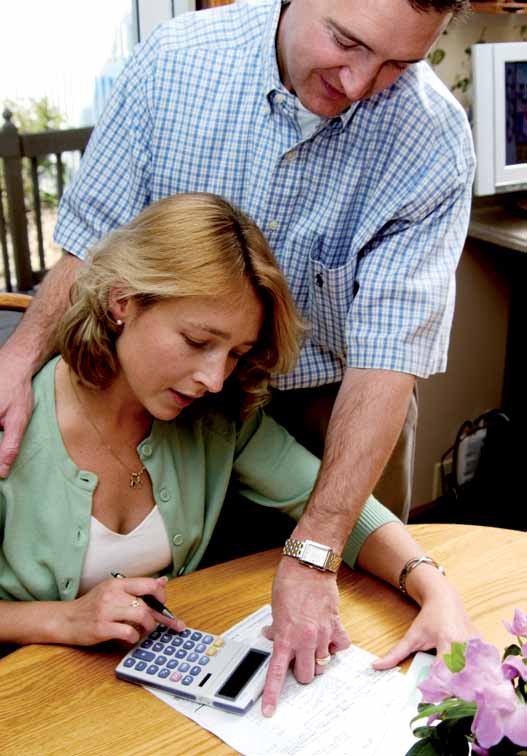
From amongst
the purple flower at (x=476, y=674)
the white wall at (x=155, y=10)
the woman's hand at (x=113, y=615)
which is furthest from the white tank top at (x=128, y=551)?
the white wall at (x=155, y=10)

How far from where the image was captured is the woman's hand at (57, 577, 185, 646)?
1.09 meters

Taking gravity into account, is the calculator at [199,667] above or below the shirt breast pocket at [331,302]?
below

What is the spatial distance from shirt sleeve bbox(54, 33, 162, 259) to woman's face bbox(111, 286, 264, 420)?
308 mm

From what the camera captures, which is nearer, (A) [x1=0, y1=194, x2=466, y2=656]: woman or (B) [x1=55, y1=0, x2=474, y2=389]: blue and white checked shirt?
(A) [x1=0, y1=194, x2=466, y2=656]: woman

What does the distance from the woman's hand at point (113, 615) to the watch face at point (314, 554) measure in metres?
0.19

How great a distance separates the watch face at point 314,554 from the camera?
1.20 meters

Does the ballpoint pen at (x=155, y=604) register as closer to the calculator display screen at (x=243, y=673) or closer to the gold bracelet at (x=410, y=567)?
the calculator display screen at (x=243, y=673)

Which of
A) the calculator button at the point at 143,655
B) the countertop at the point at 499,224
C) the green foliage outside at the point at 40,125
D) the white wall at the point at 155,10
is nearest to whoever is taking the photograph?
the calculator button at the point at 143,655

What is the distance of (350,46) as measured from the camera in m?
1.20

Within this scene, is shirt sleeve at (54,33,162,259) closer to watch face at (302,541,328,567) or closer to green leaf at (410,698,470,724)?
watch face at (302,541,328,567)

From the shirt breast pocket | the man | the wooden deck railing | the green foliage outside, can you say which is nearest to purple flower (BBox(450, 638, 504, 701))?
the man

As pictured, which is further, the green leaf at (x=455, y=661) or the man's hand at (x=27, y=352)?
the man's hand at (x=27, y=352)

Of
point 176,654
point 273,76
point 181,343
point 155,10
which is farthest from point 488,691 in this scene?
point 155,10

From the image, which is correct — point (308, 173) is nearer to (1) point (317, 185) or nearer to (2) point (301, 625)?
(1) point (317, 185)
